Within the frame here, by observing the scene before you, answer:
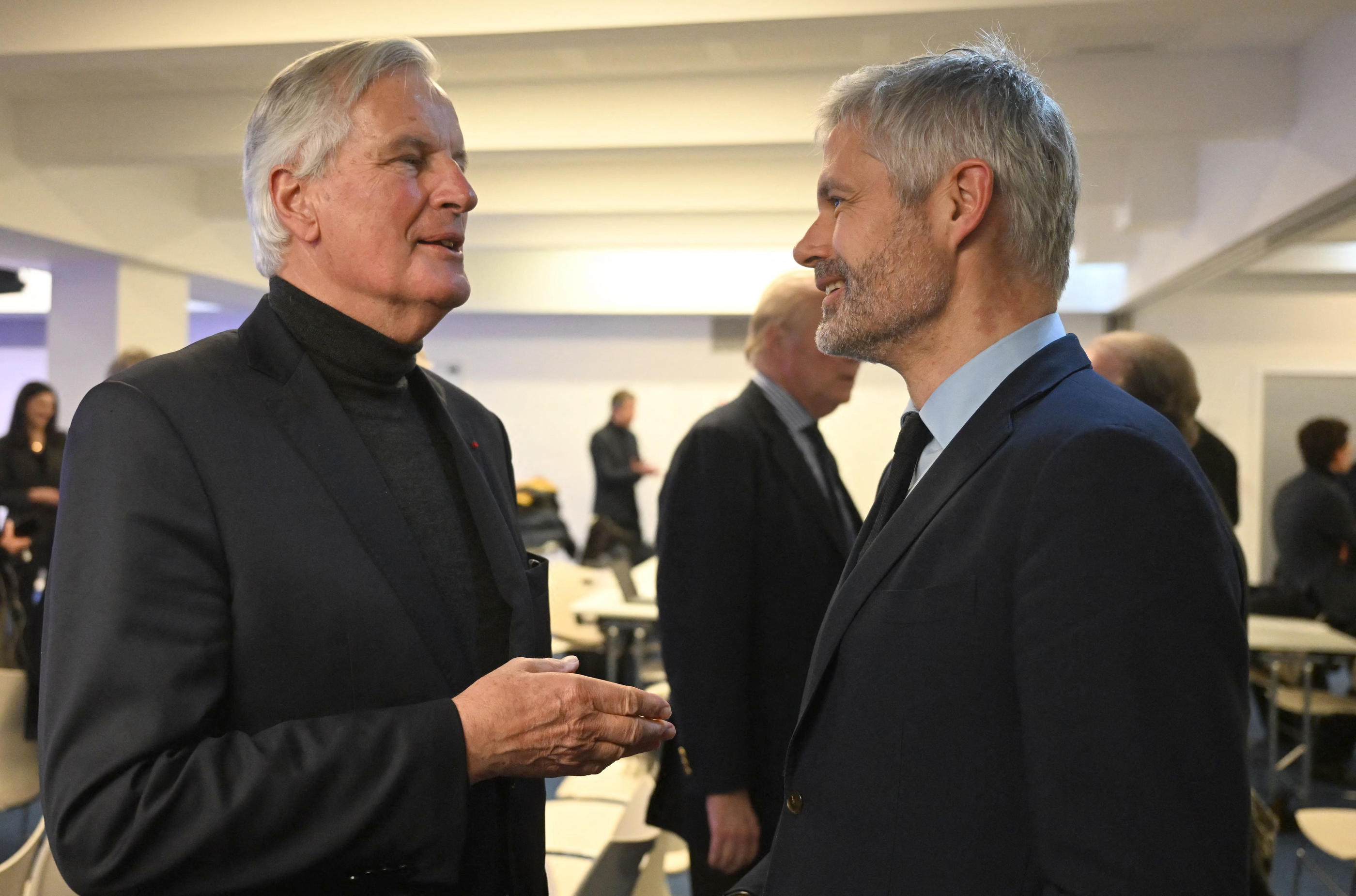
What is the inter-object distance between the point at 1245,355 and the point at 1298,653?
5088mm

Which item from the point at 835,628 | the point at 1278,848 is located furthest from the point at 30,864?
the point at 1278,848

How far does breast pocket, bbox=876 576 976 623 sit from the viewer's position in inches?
39.8

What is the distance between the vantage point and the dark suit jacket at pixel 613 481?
10.3m

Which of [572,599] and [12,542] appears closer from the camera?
[12,542]

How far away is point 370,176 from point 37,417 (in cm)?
599

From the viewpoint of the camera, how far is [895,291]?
1245 mm

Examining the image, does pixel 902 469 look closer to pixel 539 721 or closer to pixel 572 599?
pixel 539 721

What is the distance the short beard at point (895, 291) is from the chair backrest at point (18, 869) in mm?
1981

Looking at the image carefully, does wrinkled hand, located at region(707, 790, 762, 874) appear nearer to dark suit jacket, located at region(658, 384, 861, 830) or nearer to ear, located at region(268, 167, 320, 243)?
dark suit jacket, located at region(658, 384, 861, 830)

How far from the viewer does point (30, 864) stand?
2.23 m

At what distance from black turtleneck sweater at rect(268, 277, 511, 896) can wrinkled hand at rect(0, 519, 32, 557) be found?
16.1 ft

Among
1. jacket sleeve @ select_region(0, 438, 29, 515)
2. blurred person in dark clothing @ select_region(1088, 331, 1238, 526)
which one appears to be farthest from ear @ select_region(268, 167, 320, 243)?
jacket sleeve @ select_region(0, 438, 29, 515)

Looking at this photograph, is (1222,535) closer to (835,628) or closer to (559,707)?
(835,628)

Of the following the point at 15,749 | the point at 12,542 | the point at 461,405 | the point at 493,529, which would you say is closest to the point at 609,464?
the point at 12,542
